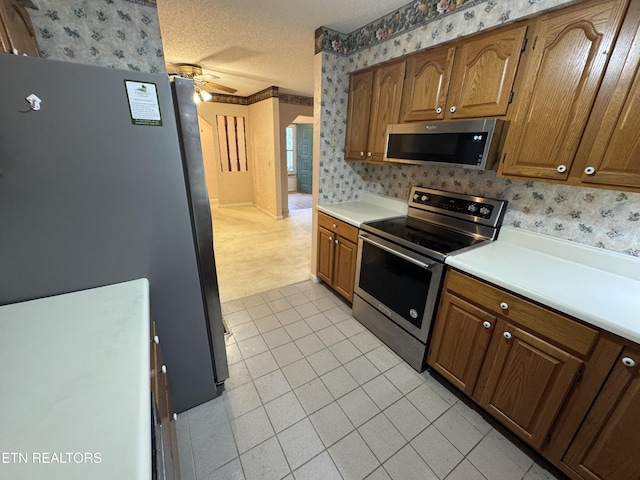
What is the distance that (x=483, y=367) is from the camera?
146 cm

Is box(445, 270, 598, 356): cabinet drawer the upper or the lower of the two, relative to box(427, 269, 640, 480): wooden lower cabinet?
upper

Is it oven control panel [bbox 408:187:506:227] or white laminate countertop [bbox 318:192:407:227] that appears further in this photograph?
white laminate countertop [bbox 318:192:407:227]

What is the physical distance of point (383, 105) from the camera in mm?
2162

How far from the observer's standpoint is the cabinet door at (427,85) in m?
1.72

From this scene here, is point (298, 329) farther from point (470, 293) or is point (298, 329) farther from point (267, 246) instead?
point (267, 246)

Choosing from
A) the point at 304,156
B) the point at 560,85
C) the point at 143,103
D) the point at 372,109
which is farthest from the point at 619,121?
the point at 304,156

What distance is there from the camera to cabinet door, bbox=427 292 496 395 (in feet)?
4.70

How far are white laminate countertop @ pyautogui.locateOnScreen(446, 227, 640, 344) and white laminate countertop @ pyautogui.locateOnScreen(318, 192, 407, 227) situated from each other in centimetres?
87

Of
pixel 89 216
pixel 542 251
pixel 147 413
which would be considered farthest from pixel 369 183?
pixel 147 413

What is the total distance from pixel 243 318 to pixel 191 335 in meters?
0.97

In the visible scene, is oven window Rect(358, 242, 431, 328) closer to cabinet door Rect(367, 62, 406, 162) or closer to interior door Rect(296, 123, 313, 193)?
cabinet door Rect(367, 62, 406, 162)

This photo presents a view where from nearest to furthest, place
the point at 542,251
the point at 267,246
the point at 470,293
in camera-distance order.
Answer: the point at 470,293
the point at 542,251
the point at 267,246

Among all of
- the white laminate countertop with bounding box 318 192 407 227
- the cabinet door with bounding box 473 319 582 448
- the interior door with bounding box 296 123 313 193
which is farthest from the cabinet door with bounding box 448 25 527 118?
the interior door with bounding box 296 123 313 193

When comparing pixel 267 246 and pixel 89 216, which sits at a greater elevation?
pixel 89 216
